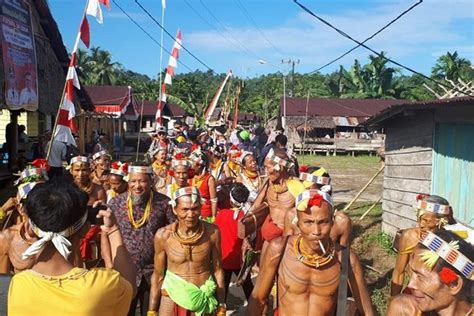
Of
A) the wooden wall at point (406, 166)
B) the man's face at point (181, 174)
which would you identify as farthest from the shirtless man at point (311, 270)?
the wooden wall at point (406, 166)

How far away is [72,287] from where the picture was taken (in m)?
2.28

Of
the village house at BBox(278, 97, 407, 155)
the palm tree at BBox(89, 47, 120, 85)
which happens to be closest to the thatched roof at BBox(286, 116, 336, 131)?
the village house at BBox(278, 97, 407, 155)

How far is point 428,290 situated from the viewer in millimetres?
2686

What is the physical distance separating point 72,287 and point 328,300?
201 cm

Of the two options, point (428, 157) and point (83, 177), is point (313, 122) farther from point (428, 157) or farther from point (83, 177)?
point (83, 177)

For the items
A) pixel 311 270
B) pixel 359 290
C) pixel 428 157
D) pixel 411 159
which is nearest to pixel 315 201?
pixel 311 270

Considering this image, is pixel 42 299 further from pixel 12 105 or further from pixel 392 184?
pixel 12 105

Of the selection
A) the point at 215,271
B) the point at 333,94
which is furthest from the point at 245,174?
the point at 333,94

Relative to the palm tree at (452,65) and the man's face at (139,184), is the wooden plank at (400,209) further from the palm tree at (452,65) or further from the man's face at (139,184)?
the palm tree at (452,65)

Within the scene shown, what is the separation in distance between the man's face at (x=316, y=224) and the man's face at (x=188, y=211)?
1.26 meters

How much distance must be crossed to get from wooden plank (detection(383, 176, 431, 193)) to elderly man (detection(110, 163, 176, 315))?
5.10m

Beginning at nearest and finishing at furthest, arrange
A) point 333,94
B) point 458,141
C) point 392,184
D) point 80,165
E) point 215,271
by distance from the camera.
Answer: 1. point 215,271
2. point 80,165
3. point 458,141
4. point 392,184
5. point 333,94

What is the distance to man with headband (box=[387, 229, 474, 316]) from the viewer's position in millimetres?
2645

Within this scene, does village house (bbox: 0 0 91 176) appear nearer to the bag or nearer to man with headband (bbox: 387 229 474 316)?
the bag
